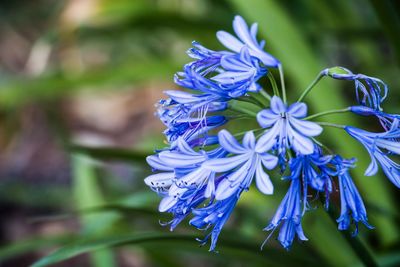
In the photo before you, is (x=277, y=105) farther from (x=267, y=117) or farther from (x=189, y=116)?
(x=189, y=116)

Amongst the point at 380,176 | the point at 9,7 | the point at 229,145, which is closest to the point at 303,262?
the point at 229,145

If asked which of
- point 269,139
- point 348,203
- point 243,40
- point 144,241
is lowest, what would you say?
point 144,241

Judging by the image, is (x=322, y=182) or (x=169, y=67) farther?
(x=169, y=67)

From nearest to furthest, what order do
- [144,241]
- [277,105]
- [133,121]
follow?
[277,105]
[144,241]
[133,121]

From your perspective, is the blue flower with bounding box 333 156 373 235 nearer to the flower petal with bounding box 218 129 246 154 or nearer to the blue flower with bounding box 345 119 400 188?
the blue flower with bounding box 345 119 400 188

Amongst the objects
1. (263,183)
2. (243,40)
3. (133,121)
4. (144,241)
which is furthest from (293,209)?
(133,121)

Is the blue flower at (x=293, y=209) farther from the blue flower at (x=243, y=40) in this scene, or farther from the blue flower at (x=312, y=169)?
the blue flower at (x=243, y=40)

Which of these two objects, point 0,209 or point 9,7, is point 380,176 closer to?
point 0,209
